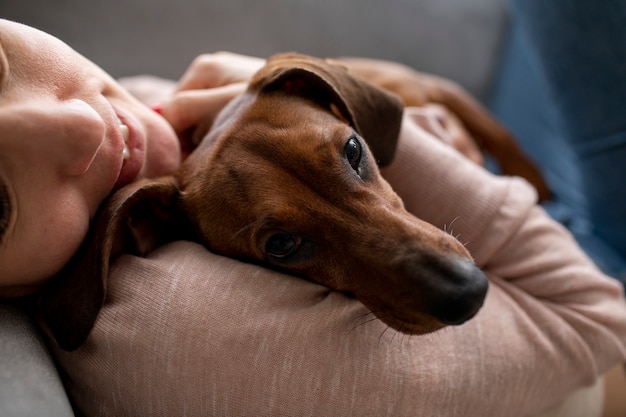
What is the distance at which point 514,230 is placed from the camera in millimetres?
1558

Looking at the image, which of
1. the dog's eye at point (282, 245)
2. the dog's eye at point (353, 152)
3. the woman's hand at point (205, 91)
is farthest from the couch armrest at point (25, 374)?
the dog's eye at point (353, 152)

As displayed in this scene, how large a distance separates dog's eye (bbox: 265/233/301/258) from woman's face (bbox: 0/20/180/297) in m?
0.44

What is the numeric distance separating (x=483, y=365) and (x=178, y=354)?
769 mm

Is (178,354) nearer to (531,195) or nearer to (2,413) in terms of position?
(2,413)

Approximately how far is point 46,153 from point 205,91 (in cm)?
77

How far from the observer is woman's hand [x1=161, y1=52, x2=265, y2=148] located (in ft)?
5.69

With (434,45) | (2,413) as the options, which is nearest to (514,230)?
(2,413)

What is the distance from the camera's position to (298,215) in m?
1.30

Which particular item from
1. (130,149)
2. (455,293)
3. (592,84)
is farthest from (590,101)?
(130,149)

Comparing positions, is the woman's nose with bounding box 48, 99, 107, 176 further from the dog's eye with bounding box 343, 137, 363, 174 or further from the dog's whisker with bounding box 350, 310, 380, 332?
the dog's whisker with bounding box 350, 310, 380, 332

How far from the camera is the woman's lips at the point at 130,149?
141 cm

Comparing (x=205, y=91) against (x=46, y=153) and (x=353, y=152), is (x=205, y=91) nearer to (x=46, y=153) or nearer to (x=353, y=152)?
(x=353, y=152)

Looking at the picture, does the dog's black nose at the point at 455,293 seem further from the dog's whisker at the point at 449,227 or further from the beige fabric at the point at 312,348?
the dog's whisker at the point at 449,227

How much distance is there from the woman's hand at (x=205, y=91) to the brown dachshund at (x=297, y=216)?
0.46 feet
